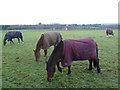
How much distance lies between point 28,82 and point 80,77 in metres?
2.05

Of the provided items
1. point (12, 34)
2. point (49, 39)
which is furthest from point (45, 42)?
point (12, 34)

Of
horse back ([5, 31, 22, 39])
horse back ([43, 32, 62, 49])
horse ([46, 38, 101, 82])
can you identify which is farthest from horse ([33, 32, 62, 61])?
horse back ([5, 31, 22, 39])

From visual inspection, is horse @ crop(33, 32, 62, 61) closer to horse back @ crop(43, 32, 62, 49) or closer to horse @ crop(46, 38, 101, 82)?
horse back @ crop(43, 32, 62, 49)

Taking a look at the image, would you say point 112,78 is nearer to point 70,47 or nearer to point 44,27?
point 70,47

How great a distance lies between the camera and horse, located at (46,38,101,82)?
195 inches

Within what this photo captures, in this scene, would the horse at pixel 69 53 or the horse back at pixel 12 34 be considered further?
the horse back at pixel 12 34

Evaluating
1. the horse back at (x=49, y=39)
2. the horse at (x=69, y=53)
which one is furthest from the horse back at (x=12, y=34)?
the horse at (x=69, y=53)

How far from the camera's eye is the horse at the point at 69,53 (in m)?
4.96

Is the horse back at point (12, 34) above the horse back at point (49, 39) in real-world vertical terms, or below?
above

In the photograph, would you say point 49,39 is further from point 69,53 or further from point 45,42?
point 69,53

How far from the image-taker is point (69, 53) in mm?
5098

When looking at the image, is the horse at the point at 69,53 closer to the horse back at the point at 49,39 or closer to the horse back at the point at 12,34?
the horse back at the point at 49,39

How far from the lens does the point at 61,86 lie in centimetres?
475

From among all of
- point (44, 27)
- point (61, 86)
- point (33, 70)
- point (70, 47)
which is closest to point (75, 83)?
point (61, 86)
